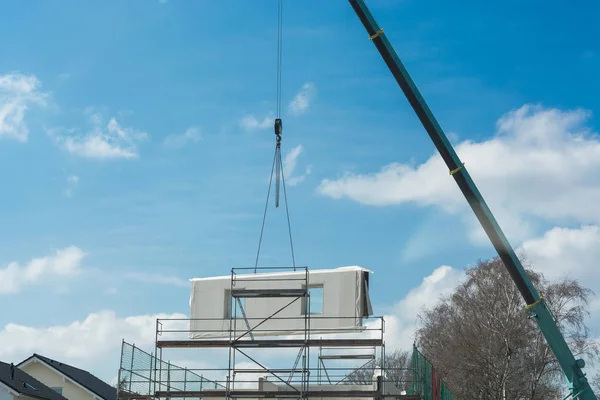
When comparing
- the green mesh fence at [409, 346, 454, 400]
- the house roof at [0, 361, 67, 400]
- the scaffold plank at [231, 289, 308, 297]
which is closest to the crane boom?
the green mesh fence at [409, 346, 454, 400]

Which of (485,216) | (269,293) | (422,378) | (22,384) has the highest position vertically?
(485,216)

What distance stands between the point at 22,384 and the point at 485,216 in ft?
78.9

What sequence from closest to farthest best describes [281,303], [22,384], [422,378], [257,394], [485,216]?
1. [485,216]
2. [257,394]
3. [422,378]
4. [281,303]
5. [22,384]

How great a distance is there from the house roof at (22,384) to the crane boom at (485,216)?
72.2 ft

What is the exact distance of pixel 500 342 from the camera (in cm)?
5272

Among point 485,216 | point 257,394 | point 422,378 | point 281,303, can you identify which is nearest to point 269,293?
point 281,303

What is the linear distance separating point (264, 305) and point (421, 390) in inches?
215

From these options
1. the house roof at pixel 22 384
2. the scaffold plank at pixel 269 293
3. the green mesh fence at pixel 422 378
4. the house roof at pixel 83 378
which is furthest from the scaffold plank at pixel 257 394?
the house roof at pixel 83 378

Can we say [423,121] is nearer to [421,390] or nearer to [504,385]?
[421,390]

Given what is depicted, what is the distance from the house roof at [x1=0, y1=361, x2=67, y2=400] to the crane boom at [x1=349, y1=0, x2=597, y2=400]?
2200 cm

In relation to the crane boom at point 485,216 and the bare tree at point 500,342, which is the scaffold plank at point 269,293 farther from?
the bare tree at point 500,342

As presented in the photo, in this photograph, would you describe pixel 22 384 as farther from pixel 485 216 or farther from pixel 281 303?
pixel 485 216

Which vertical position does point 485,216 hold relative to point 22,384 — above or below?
above

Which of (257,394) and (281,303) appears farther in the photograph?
(281,303)
